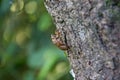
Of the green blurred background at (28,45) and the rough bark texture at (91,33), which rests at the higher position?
the rough bark texture at (91,33)

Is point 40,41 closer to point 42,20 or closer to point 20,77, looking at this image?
point 42,20

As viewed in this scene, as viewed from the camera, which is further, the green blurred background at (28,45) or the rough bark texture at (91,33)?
the green blurred background at (28,45)

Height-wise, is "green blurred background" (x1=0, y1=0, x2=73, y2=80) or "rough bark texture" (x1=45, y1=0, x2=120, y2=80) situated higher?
"rough bark texture" (x1=45, y1=0, x2=120, y2=80)

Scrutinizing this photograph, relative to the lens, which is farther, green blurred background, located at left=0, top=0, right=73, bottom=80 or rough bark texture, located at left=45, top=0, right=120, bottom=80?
green blurred background, located at left=0, top=0, right=73, bottom=80

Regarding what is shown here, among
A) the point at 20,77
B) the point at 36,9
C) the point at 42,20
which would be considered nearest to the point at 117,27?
the point at 42,20
